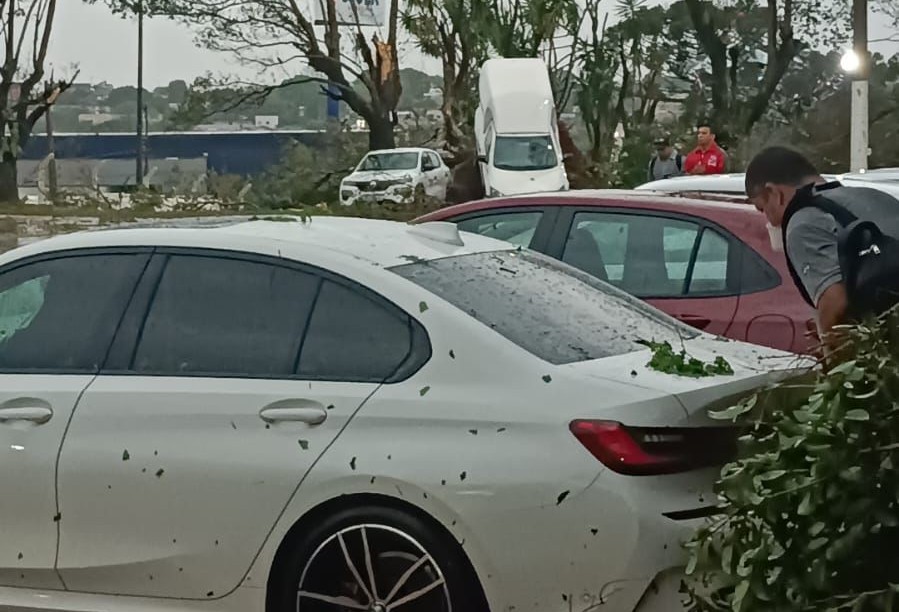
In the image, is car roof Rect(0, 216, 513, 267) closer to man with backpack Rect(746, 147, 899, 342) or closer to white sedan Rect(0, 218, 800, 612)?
white sedan Rect(0, 218, 800, 612)

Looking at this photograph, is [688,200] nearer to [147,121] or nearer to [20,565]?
[20,565]

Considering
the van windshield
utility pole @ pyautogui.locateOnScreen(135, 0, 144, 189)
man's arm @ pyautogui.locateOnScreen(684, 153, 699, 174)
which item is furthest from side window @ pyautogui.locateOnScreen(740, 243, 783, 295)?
utility pole @ pyautogui.locateOnScreen(135, 0, 144, 189)

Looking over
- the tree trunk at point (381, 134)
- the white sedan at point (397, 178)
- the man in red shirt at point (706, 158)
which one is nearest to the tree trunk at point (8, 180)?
the tree trunk at point (381, 134)

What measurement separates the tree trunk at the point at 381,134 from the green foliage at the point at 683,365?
3582 centimetres

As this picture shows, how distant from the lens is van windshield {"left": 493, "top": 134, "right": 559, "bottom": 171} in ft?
99.8

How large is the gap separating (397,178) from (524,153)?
3575 mm

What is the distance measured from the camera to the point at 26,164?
59.2 metres

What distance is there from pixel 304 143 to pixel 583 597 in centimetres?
3445

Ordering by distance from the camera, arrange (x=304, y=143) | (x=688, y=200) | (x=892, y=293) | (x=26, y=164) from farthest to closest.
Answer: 1. (x=26, y=164)
2. (x=304, y=143)
3. (x=688, y=200)
4. (x=892, y=293)

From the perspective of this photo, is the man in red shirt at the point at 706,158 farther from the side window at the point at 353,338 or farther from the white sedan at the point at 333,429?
the side window at the point at 353,338

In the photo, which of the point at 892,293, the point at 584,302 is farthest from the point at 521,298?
the point at 892,293

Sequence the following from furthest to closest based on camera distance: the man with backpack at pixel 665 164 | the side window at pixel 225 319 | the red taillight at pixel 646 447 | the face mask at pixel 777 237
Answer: the man with backpack at pixel 665 164 → the face mask at pixel 777 237 → the side window at pixel 225 319 → the red taillight at pixel 646 447

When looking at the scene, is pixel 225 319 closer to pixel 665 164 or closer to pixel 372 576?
pixel 372 576

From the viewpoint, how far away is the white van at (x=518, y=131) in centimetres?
3025
